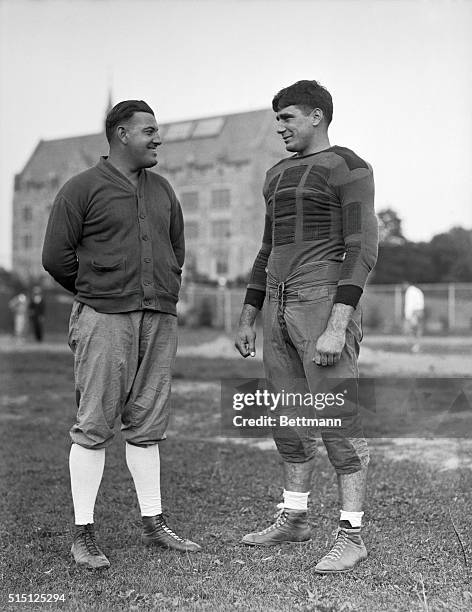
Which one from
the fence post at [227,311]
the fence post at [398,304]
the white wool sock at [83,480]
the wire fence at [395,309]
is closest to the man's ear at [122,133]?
the white wool sock at [83,480]

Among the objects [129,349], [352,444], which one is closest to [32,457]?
[129,349]

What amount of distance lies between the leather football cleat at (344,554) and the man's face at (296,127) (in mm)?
1480

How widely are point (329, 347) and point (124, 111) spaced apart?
4.05 feet

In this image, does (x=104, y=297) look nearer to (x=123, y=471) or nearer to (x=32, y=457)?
(x=123, y=471)

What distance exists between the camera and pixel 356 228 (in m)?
3.01

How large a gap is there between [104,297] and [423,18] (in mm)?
2288

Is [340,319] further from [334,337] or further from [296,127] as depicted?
[296,127]

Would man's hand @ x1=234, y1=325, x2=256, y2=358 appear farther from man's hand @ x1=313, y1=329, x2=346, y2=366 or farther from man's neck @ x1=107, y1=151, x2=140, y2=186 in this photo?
man's neck @ x1=107, y1=151, x2=140, y2=186

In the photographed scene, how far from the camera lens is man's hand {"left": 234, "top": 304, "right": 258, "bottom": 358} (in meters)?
3.39

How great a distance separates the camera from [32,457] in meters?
5.46

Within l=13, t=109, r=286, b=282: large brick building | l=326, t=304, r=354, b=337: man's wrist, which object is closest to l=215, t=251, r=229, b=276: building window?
l=13, t=109, r=286, b=282: large brick building

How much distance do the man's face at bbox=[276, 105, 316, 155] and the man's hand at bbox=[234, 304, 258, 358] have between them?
708 millimetres

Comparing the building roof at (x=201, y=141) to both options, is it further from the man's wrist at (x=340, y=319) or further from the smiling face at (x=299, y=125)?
the man's wrist at (x=340, y=319)

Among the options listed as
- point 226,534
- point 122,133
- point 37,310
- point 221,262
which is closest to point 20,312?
point 37,310
